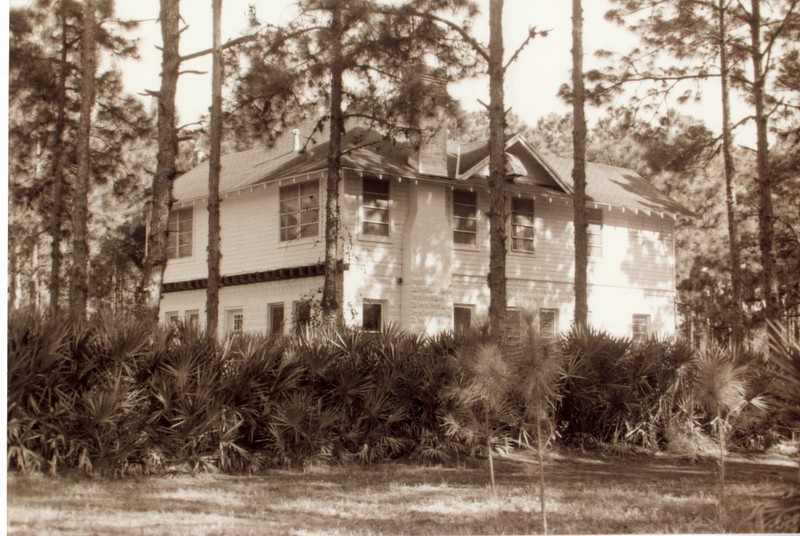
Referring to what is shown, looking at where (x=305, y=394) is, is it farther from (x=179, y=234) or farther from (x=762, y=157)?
(x=179, y=234)

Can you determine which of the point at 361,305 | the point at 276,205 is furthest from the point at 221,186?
the point at 361,305

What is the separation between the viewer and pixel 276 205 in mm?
16641

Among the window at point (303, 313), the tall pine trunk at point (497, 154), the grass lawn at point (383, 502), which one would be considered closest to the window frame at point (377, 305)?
the window at point (303, 313)

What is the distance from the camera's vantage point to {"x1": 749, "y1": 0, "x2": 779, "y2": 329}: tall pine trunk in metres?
9.48

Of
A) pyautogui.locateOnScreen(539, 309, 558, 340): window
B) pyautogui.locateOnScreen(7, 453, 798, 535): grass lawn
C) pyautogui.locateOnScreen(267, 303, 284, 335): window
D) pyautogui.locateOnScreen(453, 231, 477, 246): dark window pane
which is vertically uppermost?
pyautogui.locateOnScreen(453, 231, 477, 246): dark window pane

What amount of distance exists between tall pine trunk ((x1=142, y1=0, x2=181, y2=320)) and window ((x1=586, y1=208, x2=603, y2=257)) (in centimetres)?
1066

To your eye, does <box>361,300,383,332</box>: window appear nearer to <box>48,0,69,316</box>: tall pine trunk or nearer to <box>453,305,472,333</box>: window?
<box>453,305,472,333</box>: window

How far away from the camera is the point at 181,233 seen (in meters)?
18.8

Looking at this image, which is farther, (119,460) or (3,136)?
(119,460)

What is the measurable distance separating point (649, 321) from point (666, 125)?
748 cm

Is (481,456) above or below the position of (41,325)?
below

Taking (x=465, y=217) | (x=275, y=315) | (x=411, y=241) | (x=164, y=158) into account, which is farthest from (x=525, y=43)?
(x=275, y=315)

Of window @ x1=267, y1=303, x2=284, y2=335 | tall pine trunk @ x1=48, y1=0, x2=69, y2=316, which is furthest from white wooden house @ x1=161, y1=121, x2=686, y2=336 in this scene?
tall pine trunk @ x1=48, y1=0, x2=69, y2=316

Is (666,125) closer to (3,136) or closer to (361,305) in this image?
(361,305)
